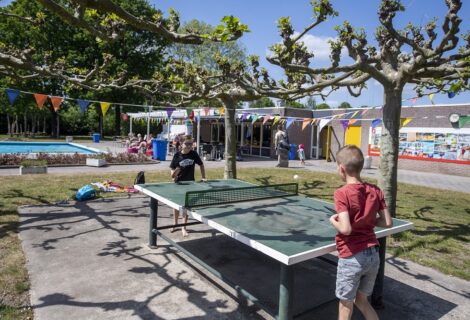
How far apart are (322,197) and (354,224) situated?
7838mm

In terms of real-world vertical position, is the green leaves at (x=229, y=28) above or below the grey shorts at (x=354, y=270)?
above

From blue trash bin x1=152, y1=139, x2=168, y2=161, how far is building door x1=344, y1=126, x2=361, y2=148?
11.9 m

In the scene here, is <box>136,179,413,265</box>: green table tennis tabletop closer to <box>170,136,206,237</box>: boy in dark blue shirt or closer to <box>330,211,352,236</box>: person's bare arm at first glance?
A: <box>330,211,352,236</box>: person's bare arm

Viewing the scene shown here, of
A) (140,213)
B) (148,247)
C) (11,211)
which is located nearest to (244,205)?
(148,247)

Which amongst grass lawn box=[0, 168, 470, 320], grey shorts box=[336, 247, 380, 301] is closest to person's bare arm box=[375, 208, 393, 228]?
grey shorts box=[336, 247, 380, 301]

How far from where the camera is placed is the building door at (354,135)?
2217 cm

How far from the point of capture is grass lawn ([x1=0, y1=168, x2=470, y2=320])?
4.23 m

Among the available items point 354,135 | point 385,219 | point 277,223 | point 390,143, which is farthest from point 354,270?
point 354,135

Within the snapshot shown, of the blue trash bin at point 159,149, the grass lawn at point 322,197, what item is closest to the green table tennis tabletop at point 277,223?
the grass lawn at point 322,197

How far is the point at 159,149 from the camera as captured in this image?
63.4ft

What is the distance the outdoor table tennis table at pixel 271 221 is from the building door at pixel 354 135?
59.3 ft

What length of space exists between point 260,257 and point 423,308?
2.25 m

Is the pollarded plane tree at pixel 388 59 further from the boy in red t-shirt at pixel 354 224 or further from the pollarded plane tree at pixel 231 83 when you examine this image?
the boy in red t-shirt at pixel 354 224

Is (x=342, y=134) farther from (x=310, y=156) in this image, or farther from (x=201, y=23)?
(x=201, y=23)
